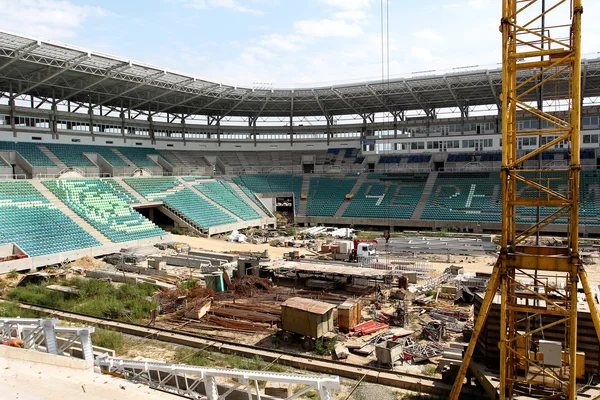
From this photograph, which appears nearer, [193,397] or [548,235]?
[193,397]

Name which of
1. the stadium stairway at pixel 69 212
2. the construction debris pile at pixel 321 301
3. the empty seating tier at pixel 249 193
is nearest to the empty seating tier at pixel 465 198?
the construction debris pile at pixel 321 301

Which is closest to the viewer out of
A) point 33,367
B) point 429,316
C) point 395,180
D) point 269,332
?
point 33,367

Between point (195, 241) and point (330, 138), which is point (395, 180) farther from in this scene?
point (195, 241)

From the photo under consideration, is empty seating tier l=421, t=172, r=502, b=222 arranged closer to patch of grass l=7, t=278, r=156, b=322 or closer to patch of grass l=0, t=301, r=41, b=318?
patch of grass l=7, t=278, r=156, b=322

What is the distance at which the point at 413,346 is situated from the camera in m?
11.9

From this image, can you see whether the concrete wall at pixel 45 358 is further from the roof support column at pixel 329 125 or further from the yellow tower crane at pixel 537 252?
the roof support column at pixel 329 125

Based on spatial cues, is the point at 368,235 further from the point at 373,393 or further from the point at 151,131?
the point at 151,131

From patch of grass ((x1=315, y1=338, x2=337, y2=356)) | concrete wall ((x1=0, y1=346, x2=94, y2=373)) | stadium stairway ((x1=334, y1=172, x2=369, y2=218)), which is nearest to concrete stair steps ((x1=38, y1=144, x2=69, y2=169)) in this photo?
stadium stairway ((x1=334, y1=172, x2=369, y2=218))

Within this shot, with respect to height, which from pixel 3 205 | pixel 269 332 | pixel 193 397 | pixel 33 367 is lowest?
pixel 269 332

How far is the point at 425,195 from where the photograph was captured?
37.8 metres

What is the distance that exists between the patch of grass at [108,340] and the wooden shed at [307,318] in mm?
4206

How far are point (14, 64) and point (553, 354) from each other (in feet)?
103

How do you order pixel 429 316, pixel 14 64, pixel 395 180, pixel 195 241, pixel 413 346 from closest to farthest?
pixel 413 346 < pixel 429 316 < pixel 14 64 < pixel 195 241 < pixel 395 180

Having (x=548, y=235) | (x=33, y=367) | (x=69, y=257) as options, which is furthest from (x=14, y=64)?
(x=548, y=235)
